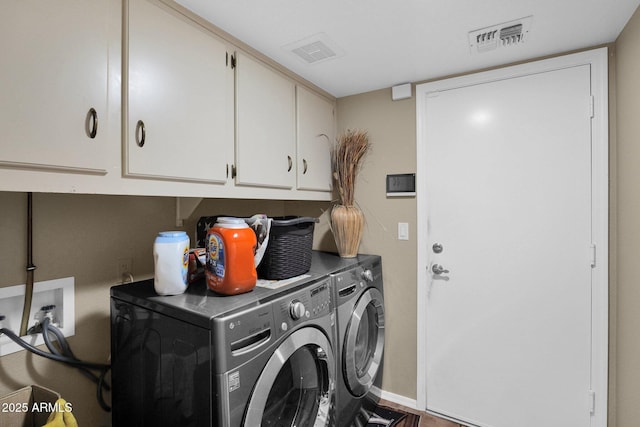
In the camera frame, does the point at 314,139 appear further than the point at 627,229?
Yes

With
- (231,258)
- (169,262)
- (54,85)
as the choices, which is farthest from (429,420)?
(54,85)

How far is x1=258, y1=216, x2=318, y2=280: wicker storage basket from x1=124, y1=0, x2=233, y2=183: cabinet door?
0.35 meters

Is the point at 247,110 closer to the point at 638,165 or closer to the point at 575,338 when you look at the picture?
the point at 638,165

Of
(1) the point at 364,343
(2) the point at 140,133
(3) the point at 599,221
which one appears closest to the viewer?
(2) the point at 140,133

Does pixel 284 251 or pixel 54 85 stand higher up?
pixel 54 85

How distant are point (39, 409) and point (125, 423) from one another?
0.31 meters

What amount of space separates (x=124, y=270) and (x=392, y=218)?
63.5 inches

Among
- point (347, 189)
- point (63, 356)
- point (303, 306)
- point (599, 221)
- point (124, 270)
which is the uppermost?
point (347, 189)

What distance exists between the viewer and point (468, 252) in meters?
1.96

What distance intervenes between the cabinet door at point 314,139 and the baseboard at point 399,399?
1498 millimetres

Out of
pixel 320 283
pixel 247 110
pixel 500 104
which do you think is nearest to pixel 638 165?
pixel 500 104

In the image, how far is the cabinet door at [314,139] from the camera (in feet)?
→ 6.47

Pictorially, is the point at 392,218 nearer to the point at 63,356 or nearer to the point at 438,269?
the point at 438,269

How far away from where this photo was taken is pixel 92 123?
39.4 inches
